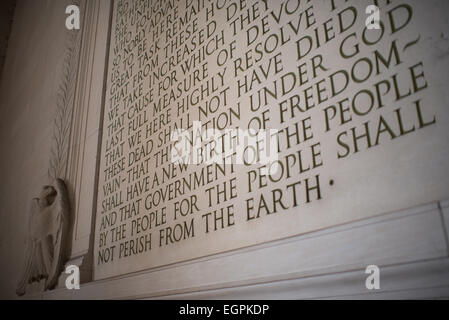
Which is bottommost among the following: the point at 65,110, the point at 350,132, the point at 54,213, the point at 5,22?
the point at 350,132

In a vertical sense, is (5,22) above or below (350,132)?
above

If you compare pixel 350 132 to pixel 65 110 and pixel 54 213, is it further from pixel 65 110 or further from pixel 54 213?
pixel 65 110

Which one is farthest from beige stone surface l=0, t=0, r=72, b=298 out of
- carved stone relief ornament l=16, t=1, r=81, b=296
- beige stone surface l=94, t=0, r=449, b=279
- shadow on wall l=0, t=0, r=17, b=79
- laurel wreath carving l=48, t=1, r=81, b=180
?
beige stone surface l=94, t=0, r=449, b=279

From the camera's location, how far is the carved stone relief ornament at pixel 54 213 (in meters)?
4.60

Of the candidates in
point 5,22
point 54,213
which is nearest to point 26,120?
point 54,213

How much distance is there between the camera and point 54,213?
16.4 ft

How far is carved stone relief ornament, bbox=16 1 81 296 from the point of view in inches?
181

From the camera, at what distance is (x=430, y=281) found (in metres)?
1.48

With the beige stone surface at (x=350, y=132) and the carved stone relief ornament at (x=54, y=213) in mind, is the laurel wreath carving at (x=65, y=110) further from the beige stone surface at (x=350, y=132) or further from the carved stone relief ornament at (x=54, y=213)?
the beige stone surface at (x=350, y=132)

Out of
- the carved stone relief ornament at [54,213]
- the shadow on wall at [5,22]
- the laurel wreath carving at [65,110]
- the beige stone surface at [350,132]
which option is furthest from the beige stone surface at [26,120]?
the beige stone surface at [350,132]

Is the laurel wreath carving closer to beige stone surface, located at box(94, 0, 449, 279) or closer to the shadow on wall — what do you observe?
beige stone surface, located at box(94, 0, 449, 279)

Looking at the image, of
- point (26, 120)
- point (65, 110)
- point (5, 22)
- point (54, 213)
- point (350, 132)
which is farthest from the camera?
point (5, 22)
